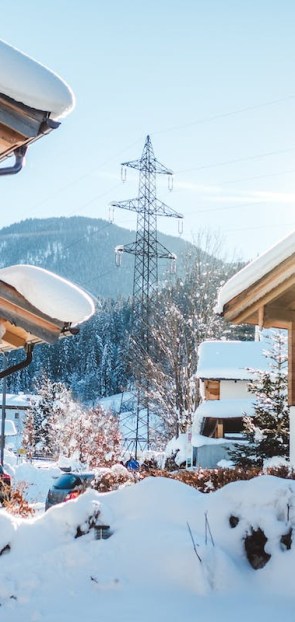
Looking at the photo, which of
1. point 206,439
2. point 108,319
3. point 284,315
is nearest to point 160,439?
point 206,439

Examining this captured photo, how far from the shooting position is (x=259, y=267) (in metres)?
7.21

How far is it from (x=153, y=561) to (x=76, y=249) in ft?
554

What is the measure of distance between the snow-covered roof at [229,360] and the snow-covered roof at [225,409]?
37.5 inches

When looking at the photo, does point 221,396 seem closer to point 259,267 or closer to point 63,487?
point 63,487

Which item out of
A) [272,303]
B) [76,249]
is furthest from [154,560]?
[76,249]

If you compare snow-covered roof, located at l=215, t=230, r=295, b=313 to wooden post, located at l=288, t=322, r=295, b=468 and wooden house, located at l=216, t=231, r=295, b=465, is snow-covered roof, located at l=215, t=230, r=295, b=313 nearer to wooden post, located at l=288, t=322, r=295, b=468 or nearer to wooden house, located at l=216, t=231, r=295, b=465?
wooden house, located at l=216, t=231, r=295, b=465

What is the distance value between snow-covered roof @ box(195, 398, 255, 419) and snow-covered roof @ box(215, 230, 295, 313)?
46.3ft

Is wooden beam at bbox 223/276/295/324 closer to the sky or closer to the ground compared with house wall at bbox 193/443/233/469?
closer to the sky

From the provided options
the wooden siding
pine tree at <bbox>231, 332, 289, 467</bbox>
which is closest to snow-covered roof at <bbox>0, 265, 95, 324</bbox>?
pine tree at <bbox>231, 332, 289, 467</bbox>

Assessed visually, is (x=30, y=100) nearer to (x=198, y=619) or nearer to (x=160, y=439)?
(x=198, y=619)

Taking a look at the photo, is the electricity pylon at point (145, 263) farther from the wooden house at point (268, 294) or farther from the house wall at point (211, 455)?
the wooden house at point (268, 294)

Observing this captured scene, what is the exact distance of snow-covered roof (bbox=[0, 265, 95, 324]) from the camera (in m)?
5.98

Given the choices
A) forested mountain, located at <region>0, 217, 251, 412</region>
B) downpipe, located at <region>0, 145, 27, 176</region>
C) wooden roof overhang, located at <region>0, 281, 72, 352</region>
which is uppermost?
forested mountain, located at <region>0, 217, 251, 412</region>

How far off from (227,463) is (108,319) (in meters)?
66.0
